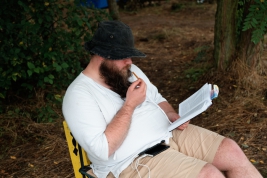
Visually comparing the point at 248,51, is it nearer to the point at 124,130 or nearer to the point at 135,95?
the point at 135,95

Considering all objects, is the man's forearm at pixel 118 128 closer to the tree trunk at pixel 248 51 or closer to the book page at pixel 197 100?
the book page at pixel 197 100

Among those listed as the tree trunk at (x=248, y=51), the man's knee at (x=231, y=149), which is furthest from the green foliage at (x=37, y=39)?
the man's knee at (x=231, y=149)

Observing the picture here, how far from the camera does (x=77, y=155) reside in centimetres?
228

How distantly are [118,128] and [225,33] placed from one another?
268 centimetres

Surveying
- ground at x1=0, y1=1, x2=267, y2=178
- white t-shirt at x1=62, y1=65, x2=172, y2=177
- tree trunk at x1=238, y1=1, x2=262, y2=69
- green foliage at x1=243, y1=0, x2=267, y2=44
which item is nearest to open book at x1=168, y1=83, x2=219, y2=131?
white t-shirt at x1=62, y1=65, x2=172, y2=177

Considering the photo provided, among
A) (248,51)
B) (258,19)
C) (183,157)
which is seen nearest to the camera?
(183,157)

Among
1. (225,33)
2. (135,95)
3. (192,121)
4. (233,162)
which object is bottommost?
(192,121)

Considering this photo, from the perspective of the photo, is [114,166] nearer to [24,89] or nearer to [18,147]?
[18,147]

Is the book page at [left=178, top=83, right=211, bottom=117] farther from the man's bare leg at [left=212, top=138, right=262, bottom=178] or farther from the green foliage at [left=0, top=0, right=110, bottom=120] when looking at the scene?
the green foliage at [left=0, top=0, right=110, bottom=120]

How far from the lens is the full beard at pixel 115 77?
84.4 inches

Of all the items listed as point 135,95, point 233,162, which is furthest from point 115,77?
point 233,162

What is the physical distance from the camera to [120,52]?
6.76ft

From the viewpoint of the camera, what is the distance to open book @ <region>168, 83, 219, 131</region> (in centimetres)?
199

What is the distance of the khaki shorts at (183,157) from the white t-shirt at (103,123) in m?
0.07
